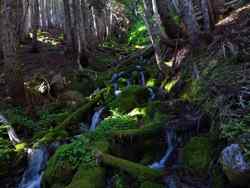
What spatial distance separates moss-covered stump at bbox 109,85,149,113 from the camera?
31.8 feet

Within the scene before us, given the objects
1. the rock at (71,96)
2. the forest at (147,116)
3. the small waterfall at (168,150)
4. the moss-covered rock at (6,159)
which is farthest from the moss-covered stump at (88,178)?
the rock at (71,96)

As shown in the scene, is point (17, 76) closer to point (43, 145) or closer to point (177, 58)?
point (43, 145)

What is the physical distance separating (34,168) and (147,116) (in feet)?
9.98

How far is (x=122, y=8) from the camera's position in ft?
134

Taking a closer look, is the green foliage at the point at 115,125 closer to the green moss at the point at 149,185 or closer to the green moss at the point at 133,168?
the green moss at the point at 133,168

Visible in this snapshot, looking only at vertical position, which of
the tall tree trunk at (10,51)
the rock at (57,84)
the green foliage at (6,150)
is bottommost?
the green foliage at (6,150)

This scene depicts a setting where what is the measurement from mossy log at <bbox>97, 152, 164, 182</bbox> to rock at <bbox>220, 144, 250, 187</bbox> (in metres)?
1.35

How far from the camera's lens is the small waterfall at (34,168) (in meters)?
7.27

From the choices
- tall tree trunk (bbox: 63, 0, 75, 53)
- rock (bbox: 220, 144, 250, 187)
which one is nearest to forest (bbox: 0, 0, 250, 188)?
rock (bbox: 220, 144, 250, 187)

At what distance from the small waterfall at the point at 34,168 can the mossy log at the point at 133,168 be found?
1.72 meters

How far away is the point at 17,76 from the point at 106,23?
22069 mm

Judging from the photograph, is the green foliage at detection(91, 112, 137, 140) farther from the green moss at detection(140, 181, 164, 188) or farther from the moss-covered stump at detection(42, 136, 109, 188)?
the green moss at detection(140, 181, 164, 188)

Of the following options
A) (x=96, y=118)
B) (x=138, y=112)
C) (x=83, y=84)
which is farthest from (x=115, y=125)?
(x=83, y=84)

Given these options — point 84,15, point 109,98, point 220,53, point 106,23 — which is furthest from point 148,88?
point 106,23
